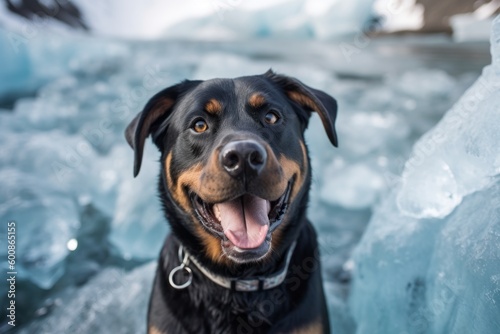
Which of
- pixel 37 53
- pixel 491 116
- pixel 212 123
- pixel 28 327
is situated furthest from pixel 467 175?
pixel 37 53

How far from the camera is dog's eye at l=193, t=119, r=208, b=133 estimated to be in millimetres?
1512

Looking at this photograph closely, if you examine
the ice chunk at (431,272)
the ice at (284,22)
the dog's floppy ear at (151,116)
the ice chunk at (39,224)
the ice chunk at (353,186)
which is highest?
the dog's floppy ear at (151,116)

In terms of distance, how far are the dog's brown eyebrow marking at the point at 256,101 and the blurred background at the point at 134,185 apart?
847 mm

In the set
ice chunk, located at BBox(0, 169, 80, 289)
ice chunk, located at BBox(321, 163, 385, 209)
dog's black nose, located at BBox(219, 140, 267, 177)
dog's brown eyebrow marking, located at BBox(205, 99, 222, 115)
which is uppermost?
dog's black nose, located at BBox(219, 140, 267, 177)

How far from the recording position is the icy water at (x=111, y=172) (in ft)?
8.86

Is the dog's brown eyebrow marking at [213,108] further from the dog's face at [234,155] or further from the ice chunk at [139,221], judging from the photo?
the ice chunk at [139,221]

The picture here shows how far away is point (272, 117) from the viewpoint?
155 cm

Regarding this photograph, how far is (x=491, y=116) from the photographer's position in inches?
59.1

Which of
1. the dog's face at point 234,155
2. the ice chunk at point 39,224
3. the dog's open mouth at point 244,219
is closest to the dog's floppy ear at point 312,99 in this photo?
the dog's face at point 234,155

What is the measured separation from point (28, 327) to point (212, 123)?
6.31ft

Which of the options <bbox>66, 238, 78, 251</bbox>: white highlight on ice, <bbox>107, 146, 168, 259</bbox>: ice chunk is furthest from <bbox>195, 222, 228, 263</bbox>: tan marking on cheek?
<bbox>66, 238, 78, 251</bbox>: white highlight on ice

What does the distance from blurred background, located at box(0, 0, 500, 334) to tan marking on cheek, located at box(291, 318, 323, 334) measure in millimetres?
513

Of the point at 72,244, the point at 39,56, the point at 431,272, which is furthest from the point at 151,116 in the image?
the point at 39,56

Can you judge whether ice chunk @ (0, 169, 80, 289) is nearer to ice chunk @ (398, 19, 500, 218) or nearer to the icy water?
the icy water
